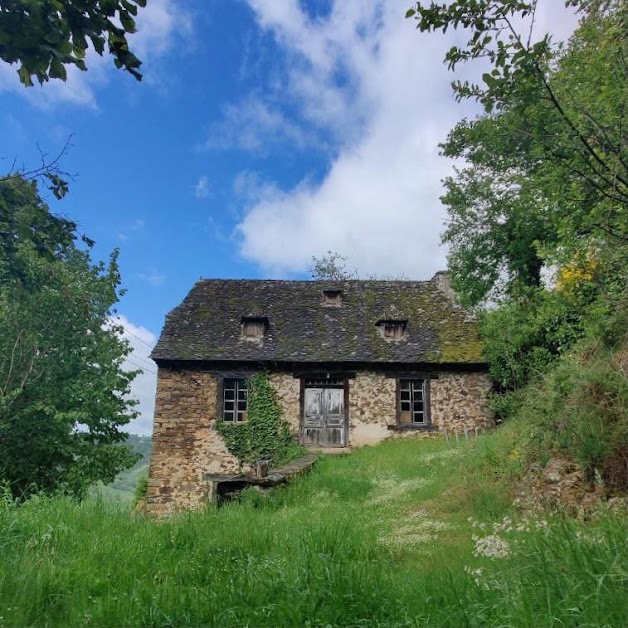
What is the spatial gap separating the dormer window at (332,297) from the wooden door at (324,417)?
427cm

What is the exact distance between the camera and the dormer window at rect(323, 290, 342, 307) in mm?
20766

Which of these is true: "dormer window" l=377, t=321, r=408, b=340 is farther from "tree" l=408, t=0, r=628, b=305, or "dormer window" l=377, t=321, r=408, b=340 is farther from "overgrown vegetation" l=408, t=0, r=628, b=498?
"tree" l=408, t=0, r=628, b=305

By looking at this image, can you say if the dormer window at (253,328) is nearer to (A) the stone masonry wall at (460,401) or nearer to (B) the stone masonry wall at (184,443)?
(B) the stone masonry wall at (184,443)

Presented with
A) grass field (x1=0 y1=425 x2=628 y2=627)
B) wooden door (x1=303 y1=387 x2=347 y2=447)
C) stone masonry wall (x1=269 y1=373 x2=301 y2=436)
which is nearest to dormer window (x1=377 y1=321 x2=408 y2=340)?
wooden door (x1=303 y1=387 x2=347 y2=447)

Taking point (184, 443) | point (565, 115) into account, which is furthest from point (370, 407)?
point (565, 115)

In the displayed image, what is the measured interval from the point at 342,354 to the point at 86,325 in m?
9.72

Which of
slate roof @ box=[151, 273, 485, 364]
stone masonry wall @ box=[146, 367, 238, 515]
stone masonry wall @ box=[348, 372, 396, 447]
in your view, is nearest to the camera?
stone masonry wall @ box=[146, 367, 238, 515]

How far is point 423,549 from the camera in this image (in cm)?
539

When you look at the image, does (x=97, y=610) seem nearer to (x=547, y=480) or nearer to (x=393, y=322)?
(x=547, y=480)

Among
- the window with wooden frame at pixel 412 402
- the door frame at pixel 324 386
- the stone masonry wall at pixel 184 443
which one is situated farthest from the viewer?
the window with wooden frame at pixel 412 402

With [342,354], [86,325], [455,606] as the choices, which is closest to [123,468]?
[86,325]

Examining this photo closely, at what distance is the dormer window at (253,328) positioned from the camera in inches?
733

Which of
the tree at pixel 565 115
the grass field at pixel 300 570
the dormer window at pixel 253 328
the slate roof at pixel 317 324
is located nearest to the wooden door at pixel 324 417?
the slate roof at pixel 317 324

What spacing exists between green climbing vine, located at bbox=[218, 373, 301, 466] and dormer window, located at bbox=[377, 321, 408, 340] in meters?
4.66
